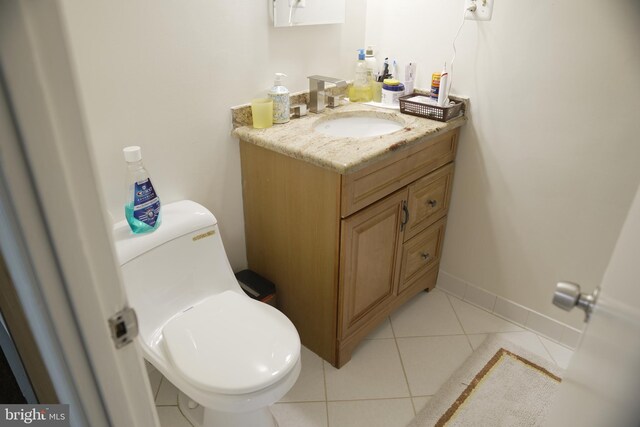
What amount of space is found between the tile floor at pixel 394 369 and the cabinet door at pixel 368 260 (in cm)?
17

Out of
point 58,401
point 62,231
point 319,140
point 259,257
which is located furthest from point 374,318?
point 62,231

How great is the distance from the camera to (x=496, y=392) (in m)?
1.64

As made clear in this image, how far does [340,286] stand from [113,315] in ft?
3.51

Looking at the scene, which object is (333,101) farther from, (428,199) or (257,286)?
(257,286)

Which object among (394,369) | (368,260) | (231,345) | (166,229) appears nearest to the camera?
(231,345)

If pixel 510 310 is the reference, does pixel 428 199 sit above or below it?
above

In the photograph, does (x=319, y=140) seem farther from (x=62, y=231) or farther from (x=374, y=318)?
(x=62, y=231)

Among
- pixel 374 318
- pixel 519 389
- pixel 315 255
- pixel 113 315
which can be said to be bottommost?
pixel 519 389

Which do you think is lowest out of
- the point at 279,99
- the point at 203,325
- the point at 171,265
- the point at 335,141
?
the point at 203,325

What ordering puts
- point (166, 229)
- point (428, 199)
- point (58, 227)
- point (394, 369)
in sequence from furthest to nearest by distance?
1. point (428, 199)
2. point (394, 369)
3. point (166, 229)
4. point (58, 227)

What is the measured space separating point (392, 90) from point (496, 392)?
1.26 m

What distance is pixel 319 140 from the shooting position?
1536 millimetres

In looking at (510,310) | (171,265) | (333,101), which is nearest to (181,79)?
(171,265)

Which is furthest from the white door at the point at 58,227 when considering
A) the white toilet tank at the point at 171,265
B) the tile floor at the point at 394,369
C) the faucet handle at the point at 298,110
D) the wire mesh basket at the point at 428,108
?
the wire mesh basket at the point at 428,108
